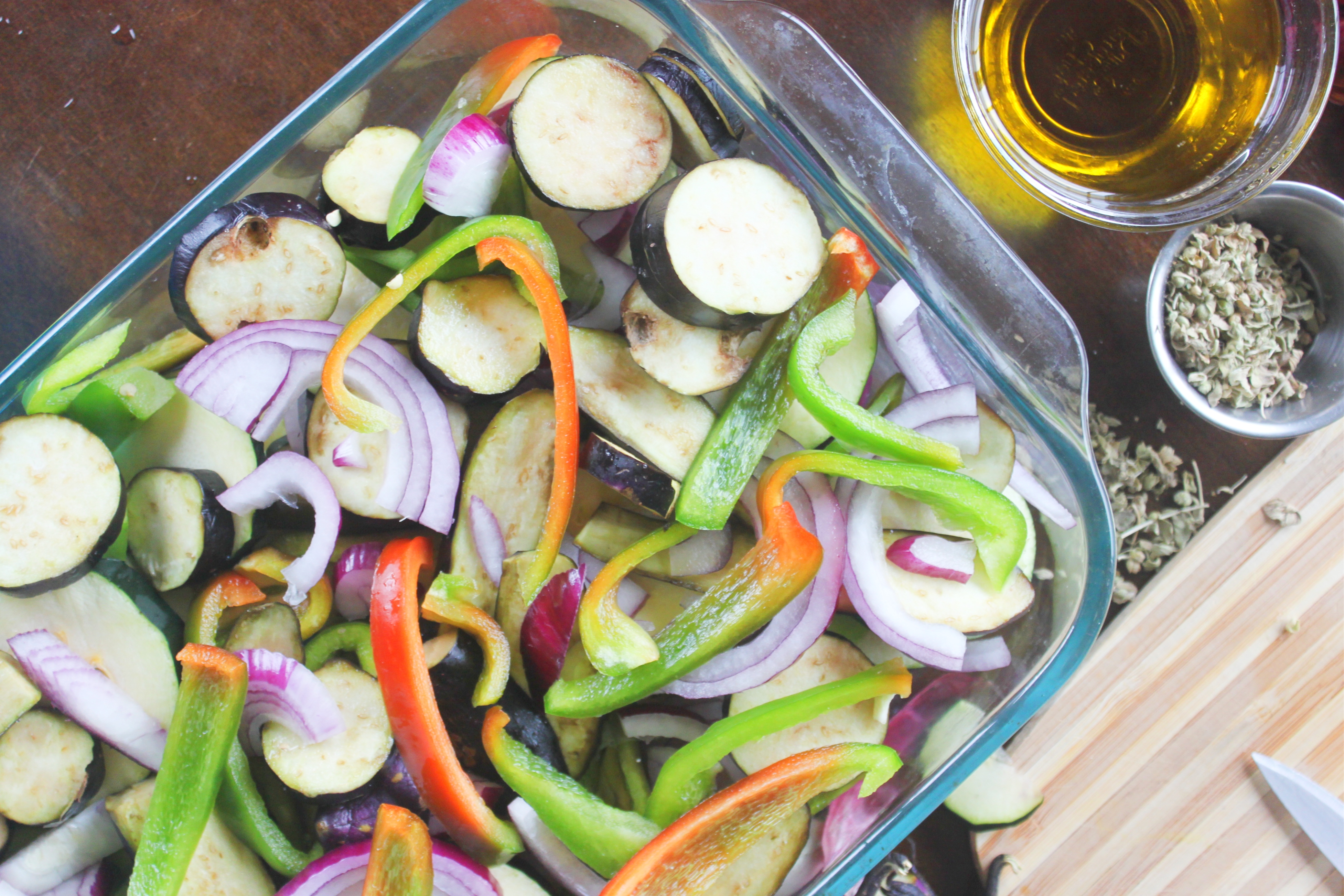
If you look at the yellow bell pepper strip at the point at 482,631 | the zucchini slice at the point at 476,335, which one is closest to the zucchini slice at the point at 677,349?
the zucchini slice at the point at 476,335

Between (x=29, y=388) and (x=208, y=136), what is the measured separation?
526 millimetres

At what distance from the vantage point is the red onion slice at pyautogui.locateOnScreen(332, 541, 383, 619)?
1.21m

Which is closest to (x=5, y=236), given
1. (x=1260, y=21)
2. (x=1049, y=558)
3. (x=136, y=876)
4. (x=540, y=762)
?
(x=136, y=876)

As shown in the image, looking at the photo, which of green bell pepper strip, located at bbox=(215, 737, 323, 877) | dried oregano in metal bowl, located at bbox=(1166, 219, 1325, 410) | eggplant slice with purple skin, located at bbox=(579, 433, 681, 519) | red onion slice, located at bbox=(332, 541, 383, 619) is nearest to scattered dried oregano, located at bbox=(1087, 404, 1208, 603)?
dried oregano in metal bowl, located at bbox=(1166, 219, 1325, 410)

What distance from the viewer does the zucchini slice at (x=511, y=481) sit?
1.21m

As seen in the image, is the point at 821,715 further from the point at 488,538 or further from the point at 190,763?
the point at 190,763

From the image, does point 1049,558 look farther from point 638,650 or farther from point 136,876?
point 136,876

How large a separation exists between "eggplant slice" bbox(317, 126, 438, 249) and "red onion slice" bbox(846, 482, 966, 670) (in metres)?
0.69

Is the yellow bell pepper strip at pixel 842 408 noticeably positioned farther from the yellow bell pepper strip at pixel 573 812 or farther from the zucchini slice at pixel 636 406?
the yellow bell pepper strip at pixel 573 812

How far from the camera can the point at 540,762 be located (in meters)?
1.15

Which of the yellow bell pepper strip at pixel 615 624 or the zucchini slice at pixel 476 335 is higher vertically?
the zucchini slice at pixel 476 335

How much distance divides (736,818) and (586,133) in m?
0.83

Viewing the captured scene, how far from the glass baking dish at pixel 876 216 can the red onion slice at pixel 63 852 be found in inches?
23.7

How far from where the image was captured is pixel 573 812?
110 centimetres
